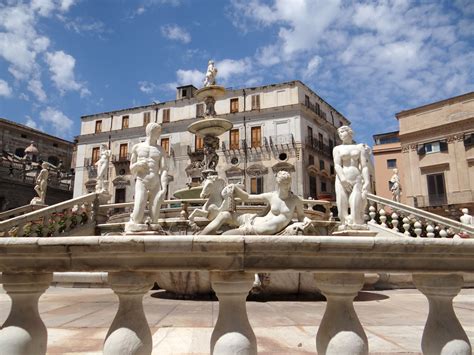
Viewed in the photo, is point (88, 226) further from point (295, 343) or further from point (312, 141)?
point (312, 141)

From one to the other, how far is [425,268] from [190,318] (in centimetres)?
385

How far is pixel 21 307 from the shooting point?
97.6 inches

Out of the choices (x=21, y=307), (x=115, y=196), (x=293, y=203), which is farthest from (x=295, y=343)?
(x=115, y=196)

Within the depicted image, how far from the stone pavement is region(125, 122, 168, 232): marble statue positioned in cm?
172

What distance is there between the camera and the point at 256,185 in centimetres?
3881

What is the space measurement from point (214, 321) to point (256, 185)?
33.8m

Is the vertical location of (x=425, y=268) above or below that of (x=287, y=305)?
above

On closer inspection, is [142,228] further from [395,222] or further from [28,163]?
[28,163]

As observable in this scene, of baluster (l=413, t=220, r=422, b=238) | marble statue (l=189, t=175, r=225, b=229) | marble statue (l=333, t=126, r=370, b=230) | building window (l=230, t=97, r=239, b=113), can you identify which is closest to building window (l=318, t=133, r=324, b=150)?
building window (l=230, t=97, r=239, b=113)

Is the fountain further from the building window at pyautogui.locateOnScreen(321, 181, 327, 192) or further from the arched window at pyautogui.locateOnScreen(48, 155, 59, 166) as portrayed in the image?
the arched window at pyautogui.locateOnScreen(48, 155, 59, 166)

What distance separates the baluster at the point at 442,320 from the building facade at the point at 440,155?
3291cm

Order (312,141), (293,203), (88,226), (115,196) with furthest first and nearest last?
Answer: (115,196) → (312,141) → (88,226) → (293,203)

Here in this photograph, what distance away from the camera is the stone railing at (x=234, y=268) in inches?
92.6

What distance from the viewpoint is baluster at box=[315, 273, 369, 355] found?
2.29 meters
